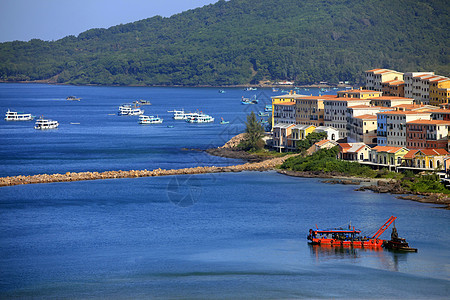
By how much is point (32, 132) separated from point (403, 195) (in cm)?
4141

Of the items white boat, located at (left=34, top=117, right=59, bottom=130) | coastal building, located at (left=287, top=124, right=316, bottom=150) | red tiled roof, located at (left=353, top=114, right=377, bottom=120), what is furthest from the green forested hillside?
red tiled roof, located at (left=353, top=114, right=377, bottom=120)

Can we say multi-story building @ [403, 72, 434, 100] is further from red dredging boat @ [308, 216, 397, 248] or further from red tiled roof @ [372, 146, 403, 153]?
red dredging boat @ [308, 216, 397, 248]

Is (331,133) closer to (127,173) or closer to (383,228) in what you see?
(127,173)

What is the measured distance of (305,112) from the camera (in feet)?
163

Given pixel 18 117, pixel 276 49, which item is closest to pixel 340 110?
pixel 18 117

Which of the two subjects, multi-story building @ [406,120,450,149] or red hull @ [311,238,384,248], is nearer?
red hull @ [311,238,384,248]

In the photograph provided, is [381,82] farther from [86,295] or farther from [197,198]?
[86,295]

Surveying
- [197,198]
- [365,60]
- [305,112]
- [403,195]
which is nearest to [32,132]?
[305,112]

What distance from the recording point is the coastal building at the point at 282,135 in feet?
157

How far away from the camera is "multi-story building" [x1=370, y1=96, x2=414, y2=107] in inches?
1847

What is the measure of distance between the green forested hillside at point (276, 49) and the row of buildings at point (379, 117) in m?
65.1

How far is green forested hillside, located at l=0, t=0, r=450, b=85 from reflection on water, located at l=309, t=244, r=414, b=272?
89.5 m

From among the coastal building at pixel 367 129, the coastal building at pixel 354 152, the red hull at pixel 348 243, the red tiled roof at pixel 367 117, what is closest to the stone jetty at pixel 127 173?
the coastal building at pixel 354 152

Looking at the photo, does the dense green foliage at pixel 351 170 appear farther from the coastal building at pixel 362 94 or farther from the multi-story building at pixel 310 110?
the coastal building at pixel 362 94
